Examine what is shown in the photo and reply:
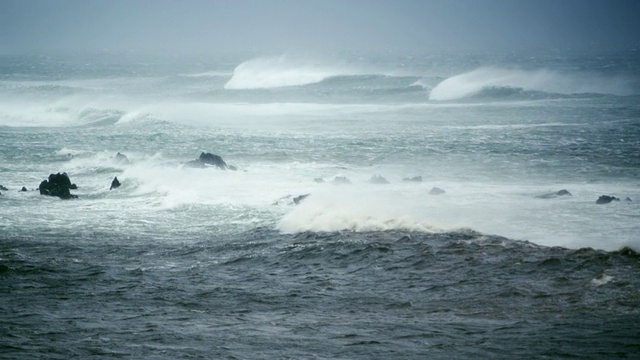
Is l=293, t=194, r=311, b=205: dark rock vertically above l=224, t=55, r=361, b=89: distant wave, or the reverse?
l=224, t=55, r=361, b=89: distant wave

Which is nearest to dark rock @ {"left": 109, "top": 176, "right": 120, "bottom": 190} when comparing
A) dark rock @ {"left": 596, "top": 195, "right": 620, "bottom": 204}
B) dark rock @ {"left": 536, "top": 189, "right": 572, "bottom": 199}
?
dark rock @ {"left": 536, "top": 189, "right": 572, "bottom": 199}

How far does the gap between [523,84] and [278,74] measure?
27077 mm

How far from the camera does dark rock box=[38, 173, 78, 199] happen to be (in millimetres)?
21719

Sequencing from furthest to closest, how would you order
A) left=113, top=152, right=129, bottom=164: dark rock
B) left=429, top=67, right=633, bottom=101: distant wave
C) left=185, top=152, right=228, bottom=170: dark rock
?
left=429, top=67, right=633, bottom=101: distant wave < left=113, top=152, right=129, bottom=164: dark rock < left=185, top=152, right=228, bottom=170: dark rock

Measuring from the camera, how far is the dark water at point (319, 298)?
998 cm

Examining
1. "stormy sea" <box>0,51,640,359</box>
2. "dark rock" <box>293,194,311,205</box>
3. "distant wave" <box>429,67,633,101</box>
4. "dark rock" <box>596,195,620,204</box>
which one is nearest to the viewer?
"stormy sea" <box>0,51,640,359</box>

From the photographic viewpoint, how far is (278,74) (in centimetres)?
7894

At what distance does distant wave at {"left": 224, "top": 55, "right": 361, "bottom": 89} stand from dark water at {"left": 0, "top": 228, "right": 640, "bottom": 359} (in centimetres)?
5560

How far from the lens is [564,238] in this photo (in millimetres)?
15367

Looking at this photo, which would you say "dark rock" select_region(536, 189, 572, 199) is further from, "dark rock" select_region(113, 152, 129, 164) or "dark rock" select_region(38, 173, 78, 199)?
"dark rock" select_region(113, 152, 129, 164)

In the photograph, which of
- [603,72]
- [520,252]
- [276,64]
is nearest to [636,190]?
[520,252]

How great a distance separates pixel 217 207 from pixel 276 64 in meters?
68.2

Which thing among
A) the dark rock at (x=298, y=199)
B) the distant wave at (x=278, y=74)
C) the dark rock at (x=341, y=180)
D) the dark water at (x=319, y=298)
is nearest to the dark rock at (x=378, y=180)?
the dark rock at (x=341, y=180)

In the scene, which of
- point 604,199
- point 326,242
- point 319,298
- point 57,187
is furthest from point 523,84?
point 319,298
